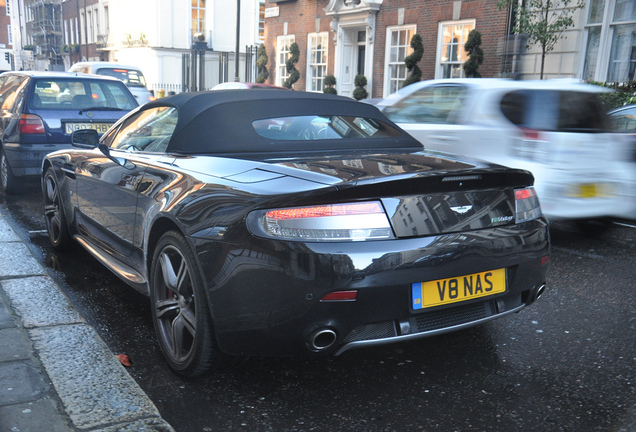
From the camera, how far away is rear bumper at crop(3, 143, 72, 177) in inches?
306

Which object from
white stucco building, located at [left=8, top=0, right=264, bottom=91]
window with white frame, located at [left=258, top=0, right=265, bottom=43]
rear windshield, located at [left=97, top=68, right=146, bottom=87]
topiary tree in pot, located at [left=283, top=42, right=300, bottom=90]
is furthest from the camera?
window with white frame, located at [left=258, top=0, right=265, bottom=43]

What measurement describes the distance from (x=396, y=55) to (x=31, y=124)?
14695 millimetres

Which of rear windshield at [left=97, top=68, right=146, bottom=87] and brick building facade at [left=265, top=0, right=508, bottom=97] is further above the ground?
brick building facade at [left=265, top=0, right=508, bottom=97]

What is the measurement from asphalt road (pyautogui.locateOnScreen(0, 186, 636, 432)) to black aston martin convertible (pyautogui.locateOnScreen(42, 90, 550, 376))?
25 cm

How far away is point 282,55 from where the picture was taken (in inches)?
1055

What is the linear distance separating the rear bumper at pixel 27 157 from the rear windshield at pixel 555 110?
541 cm

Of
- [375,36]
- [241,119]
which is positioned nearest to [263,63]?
[375,36]

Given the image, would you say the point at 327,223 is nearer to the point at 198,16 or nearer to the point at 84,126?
the point at 84,126

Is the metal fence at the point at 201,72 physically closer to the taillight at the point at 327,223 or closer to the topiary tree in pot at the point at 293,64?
the topiary tree in pot at the point at 293,64

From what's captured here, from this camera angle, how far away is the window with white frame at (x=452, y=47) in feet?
58.9

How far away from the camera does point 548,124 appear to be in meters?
5.74

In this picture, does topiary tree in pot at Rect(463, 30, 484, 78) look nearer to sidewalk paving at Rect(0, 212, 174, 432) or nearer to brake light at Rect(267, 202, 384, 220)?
sidewalk paving at Rect(0, 212, 174, 432)

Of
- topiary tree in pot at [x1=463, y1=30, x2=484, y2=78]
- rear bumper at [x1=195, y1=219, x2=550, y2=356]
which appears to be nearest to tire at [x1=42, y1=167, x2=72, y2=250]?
rear bumper at [x1=195, y1=219, x2=550, y2=356]

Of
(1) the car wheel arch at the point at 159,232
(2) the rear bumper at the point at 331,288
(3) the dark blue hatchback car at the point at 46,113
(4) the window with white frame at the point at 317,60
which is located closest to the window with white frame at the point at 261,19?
(4) the window with white frame at the point at 317,60
